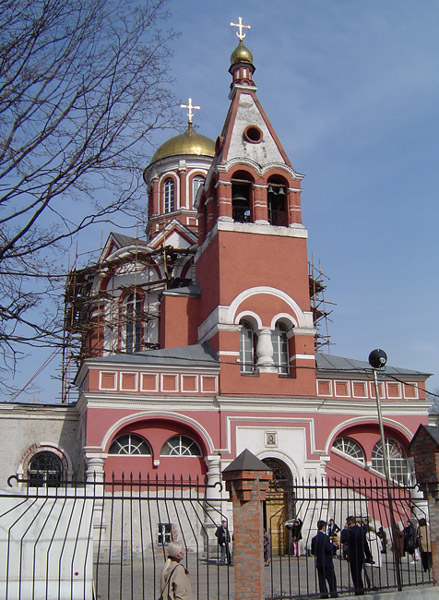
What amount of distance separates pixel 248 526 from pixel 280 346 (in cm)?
1215

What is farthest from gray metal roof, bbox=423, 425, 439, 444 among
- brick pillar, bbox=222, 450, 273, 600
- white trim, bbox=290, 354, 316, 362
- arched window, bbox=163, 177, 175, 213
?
arched window, bbox=163, 177, 175, 213

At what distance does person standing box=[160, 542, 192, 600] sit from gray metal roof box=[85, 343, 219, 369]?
1133 cm

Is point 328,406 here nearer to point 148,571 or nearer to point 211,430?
point 211,430

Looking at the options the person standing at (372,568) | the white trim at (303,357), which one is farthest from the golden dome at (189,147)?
the person standing at (372,568)

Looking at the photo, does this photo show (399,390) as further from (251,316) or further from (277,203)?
→ (277,203)

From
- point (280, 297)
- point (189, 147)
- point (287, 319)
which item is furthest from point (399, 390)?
point (189, 147)

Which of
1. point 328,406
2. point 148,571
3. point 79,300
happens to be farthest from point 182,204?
point 148,571

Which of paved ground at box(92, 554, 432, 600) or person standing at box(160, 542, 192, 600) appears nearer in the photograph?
person standing at box(160, 542, 192, 600)

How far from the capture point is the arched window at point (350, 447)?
20234 mm

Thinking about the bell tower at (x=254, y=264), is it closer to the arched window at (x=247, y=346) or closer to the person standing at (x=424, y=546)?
the arched window at (x=247, y=346)

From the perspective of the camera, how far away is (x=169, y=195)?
29.6 m

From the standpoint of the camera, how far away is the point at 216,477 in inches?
714

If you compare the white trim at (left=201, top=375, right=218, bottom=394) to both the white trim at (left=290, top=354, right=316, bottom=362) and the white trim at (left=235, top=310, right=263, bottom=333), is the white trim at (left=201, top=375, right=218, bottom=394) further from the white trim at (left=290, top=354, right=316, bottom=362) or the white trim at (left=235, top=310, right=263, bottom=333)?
the white trim at (left=290, top=354, right=316, bottom=362)

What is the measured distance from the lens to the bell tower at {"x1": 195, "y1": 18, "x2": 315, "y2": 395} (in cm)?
1945
